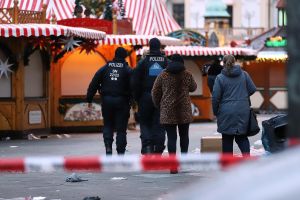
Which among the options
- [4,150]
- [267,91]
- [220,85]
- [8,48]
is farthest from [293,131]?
[267,91]

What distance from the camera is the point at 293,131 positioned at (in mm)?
4184

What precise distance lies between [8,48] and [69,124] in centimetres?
325

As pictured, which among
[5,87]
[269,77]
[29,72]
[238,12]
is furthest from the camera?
[238,12]

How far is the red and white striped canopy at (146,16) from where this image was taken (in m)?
32.0

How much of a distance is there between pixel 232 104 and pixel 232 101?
5cm

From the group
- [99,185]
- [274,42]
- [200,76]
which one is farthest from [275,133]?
[274,42]

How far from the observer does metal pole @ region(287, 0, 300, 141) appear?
4.17 m

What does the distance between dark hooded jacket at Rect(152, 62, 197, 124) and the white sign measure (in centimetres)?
970

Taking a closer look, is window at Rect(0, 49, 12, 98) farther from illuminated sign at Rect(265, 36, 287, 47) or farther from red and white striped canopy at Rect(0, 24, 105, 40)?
illuminated sign at Rect(265, 36, 287, 47)

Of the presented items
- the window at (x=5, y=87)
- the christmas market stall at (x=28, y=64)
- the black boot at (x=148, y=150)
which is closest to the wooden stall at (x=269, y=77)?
the christmas market stall at (x=28, y=64)

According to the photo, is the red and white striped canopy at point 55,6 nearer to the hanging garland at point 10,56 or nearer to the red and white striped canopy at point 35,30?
the hanging garland at point 10,56

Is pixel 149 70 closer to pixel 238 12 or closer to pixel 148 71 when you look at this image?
pixel 148 71

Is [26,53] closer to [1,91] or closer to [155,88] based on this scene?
[1,91]

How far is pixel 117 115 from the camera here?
14164 millimetres
